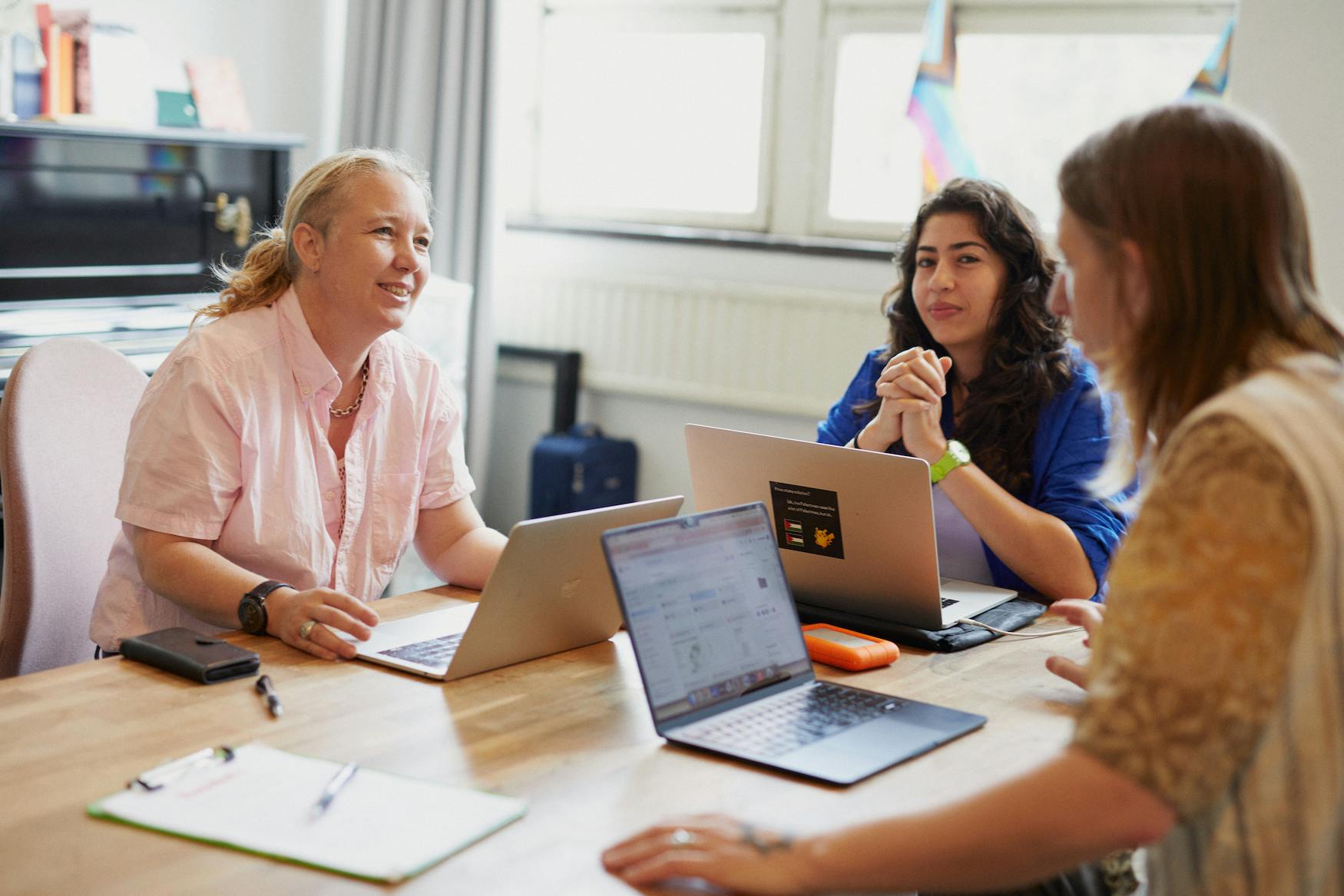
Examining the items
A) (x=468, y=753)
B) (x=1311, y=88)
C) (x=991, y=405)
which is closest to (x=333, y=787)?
(x=468, y=753)

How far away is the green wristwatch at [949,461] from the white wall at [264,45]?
2699mm

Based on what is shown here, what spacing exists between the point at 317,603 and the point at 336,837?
1.80 ft

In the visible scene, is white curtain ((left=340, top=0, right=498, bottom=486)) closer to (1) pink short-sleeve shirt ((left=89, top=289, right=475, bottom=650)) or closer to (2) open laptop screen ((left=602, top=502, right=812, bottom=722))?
(1) pink short-sleeve shirt ((left=89, top=289, right=475, bottom=650))

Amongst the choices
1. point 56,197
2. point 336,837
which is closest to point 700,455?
point 336,837

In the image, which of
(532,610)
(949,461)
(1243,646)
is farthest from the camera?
(949,461)

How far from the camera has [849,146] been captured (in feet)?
12.8

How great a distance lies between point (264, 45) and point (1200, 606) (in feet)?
12.4

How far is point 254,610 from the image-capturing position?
160cm

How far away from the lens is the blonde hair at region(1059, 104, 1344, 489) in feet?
3.09

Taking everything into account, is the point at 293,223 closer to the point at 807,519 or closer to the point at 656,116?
the point at 807,519

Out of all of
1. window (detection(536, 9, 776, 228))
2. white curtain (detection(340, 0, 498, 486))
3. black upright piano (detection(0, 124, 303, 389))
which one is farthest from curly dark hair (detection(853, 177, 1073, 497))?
white curtain (detection(340, 0, 498, 486))

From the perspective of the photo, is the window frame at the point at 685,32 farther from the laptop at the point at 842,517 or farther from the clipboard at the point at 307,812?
the clipboard at the point at 307,812

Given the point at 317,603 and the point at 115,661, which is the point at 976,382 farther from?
the point at 115,661

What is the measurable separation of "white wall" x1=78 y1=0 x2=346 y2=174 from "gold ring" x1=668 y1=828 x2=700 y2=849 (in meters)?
3.24
